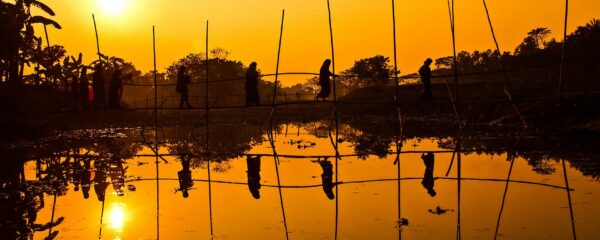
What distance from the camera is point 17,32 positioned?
1147 inches

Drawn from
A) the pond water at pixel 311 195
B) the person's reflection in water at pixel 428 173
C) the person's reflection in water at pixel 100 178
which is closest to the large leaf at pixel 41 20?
the pond water at pixel 311 195

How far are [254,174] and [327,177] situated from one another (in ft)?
6.29

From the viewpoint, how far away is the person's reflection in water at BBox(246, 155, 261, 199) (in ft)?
35.0

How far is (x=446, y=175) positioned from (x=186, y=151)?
953 cm

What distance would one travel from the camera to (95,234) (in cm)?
759

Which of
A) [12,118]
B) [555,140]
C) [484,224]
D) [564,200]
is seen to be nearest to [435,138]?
[555,140]

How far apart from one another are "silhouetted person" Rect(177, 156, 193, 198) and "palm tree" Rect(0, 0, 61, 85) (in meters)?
18.7

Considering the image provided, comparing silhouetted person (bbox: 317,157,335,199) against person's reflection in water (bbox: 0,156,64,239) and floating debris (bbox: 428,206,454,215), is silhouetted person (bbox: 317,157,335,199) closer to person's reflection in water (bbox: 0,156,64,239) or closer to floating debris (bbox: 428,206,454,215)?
floating debris (bbox: 428,206,454,215)

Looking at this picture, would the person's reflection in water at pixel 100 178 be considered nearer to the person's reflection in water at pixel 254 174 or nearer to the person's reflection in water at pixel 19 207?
the person's reflection in water at pixel 19 207

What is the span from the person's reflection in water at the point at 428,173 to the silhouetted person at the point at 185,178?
4704mm

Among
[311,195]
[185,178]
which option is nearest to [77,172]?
[185,178]

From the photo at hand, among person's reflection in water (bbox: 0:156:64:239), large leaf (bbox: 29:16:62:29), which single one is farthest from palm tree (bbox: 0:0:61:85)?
person's reflection in water (bbox: 0:156:64:239)

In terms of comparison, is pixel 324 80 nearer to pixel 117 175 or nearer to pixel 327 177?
pixel 327 177

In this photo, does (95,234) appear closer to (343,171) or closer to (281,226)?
(281,226)
